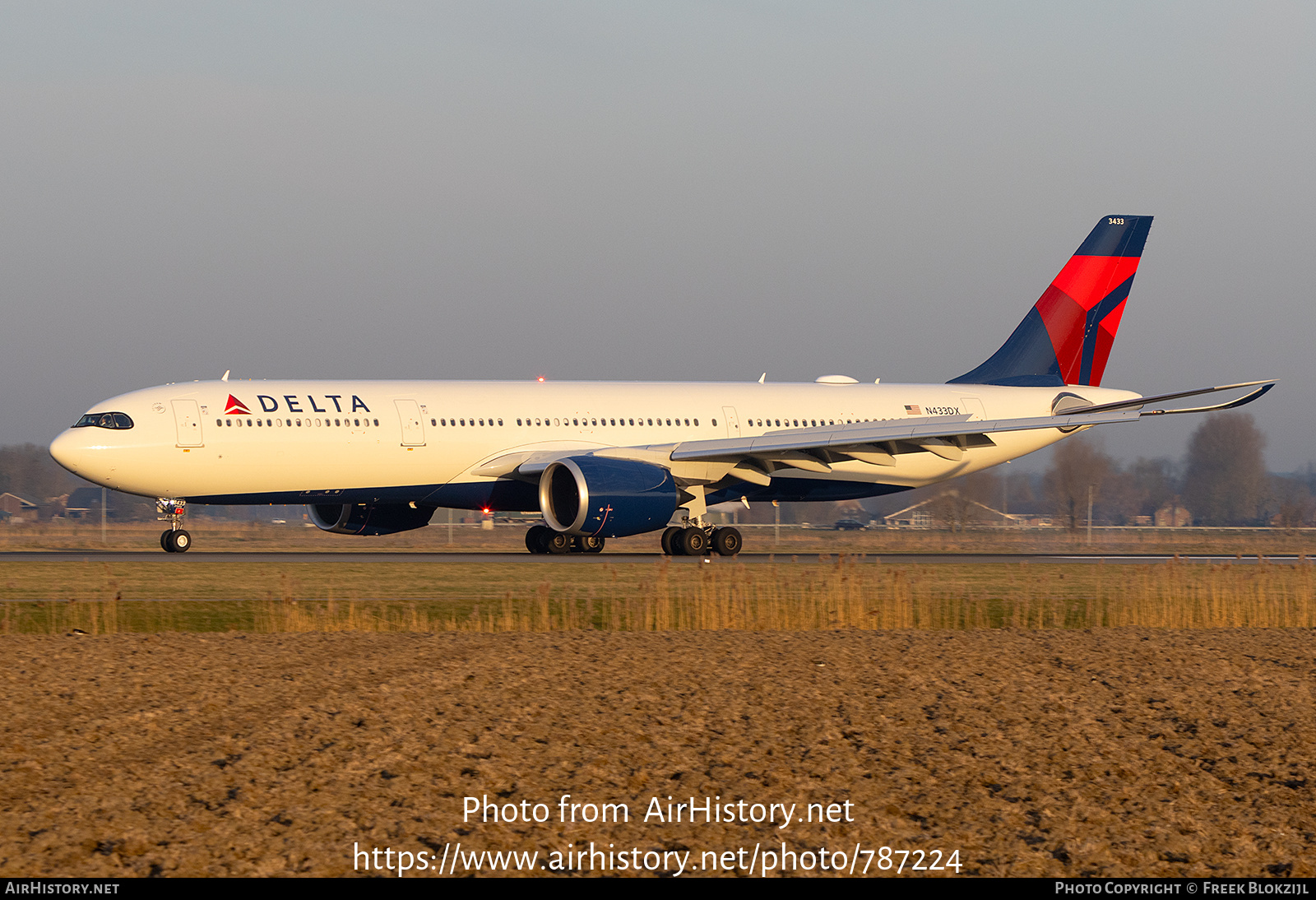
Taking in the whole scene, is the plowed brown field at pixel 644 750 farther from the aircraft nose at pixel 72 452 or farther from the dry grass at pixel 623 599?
the aircraft nose at pixel 72 452

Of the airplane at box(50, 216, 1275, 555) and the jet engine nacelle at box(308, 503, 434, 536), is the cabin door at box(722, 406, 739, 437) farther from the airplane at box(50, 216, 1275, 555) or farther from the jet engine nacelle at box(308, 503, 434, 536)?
the jet engine nacelle at box(308, 503, 434, 536)

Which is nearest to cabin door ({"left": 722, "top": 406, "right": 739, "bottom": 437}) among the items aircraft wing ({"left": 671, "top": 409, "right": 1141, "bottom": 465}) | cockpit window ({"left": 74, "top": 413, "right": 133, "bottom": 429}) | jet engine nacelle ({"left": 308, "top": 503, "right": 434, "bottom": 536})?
aircraft wing ({"left": 671, "top": 409, "right": 1141, "bottom": 465})

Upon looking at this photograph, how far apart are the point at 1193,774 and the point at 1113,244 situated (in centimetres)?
3069

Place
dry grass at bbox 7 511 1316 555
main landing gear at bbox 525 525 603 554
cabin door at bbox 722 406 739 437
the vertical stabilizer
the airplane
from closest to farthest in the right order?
the airplane < main landing gear at bbox 525 525 603 554 < cabin door at bbox 722 406 739 437 < the vertical stabilizer < dry grass at bbox 7 511 1316 555

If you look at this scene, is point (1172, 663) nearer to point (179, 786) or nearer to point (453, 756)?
point (453, 756)

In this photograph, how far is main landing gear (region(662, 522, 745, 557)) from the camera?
1262 inches

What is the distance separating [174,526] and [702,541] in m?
11.3

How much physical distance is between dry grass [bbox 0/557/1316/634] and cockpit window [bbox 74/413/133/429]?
355 centimetres

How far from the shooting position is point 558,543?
32.3 metres

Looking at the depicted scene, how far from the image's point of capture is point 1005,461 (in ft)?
123

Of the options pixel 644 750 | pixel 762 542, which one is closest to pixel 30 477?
pixel 762 542

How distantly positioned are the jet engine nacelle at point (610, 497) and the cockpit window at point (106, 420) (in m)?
8.23

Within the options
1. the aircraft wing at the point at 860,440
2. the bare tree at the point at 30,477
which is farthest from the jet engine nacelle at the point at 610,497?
the bare tree at the point at 30,477

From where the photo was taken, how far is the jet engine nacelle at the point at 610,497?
28672 mm
